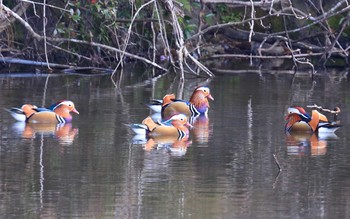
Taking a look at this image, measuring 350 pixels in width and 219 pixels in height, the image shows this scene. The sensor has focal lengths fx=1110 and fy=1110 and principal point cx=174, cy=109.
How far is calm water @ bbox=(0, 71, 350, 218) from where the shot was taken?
8.14 metres

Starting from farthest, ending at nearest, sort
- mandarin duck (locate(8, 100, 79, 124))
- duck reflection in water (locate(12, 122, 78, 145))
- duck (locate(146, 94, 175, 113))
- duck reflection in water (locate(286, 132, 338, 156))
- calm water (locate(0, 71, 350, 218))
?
duck (locate(146, 94, 175, 113)), mandarin duck (locate(8, 100, 79, 124)), duck reflection in water (locate(12, 122, 78, 145)), duck reflection in water (locate(286, 132, 338, 156)), calm water (locate(0, 71, 350, 218))

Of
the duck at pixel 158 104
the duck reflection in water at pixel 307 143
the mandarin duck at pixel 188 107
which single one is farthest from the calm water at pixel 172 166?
the mandarin duck at pixel 188 107

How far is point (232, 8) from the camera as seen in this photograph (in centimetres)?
2312

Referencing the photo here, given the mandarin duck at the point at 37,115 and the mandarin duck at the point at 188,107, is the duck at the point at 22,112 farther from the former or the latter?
the mandarin duck at the point at 188,107

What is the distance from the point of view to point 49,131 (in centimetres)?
1226

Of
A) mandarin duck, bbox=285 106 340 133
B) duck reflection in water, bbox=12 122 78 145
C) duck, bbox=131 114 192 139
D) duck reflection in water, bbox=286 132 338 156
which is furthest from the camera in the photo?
mandarin duck, bbox=285 106 340 133

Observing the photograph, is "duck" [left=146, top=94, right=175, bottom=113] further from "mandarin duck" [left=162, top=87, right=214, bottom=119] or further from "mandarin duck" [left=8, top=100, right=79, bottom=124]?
"mandarin duck" [left=8, top=100, right=79, bottom=124]

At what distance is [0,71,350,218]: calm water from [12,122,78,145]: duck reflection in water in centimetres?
1

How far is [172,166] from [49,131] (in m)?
2.72

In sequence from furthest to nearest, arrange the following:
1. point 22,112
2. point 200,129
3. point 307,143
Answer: point 22,112 < point 200,129 < point 307,143

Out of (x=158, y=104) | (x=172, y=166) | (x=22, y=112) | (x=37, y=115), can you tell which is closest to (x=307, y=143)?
(x=172, y=166)

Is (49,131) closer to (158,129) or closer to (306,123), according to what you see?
(158,129)

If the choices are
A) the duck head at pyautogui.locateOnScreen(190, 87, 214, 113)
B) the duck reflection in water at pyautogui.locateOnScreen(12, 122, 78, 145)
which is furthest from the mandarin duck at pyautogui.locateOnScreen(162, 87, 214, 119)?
the duck reflection in water at pyautogui.locateOnScreen(12, 122, 78, 145)

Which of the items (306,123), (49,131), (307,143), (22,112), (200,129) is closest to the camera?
(307,143)
